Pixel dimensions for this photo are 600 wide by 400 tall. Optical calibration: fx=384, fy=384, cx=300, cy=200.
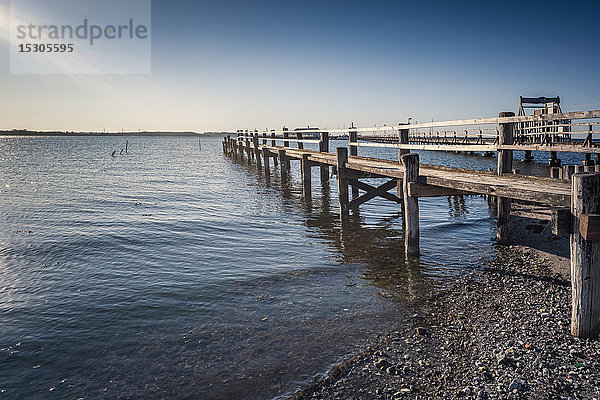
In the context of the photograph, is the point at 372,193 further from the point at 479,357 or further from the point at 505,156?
the point at 479,357

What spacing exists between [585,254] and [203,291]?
6273 mm

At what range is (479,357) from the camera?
477 cm

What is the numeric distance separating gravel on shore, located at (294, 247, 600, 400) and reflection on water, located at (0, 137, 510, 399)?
44 cm

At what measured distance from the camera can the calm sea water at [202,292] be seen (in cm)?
500

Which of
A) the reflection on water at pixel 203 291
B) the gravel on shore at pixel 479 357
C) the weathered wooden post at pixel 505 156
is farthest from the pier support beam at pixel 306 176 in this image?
the gravel on shore at pixel 479 357

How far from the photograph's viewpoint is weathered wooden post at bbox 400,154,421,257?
8102 mm

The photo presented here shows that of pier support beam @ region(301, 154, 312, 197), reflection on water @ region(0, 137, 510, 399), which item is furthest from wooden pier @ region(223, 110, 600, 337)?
pier support beam @ region(301, 154, 312, 197)

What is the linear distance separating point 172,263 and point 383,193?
694cm

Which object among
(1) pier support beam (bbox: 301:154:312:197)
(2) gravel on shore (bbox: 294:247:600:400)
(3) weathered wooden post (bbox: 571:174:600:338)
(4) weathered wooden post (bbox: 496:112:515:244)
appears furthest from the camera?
(1) pier support beam (bbox: 301:154:312:197)

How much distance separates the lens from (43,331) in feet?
20.3

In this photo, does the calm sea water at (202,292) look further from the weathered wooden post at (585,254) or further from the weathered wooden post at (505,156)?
the weathered wooden post at (585,254)

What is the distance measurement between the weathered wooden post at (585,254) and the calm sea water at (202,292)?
2.47m

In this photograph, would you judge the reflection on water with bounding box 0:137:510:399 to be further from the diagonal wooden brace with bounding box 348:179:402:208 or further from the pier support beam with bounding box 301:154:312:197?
the pier support beam with bounding box 301:154:312:197

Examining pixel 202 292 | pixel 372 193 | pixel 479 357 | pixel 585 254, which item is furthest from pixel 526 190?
pixel 372 193
